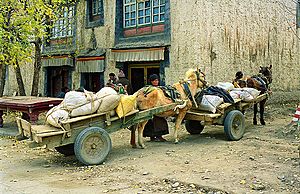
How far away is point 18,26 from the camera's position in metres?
12.5

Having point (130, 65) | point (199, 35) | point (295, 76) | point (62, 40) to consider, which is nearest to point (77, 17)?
point (62, 40)

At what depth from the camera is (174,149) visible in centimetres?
933

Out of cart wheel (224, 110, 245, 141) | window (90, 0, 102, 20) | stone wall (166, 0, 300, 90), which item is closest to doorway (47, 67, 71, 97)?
window (90, 0, 102, 20)

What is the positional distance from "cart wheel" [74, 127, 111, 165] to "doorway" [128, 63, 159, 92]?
7.52 metres

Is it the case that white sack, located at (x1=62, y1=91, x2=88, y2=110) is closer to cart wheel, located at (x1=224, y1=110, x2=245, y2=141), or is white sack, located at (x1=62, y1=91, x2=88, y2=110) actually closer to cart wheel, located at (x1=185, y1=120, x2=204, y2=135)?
cart wheel, located at (x1=224, y1=110, x2=245, y2=141)

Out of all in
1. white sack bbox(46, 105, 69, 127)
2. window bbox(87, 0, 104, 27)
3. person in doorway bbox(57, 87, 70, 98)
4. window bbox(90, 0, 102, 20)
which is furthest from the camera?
window bbox(90, 0, 102, 20)

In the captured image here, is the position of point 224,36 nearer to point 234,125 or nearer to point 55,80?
point 234,125

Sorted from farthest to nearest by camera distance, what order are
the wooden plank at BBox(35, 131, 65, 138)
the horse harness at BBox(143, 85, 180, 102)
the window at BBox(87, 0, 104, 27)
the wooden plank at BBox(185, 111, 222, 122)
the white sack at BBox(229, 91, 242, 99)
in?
the window at BBox(87, 0, 104, 27)
the white sack at BBox(229, 91, 242, 99)
the wooden plank at BBox(185, 111, 222, 122)
the horse harness at BBox(143, 85, 180, 102)
the wooden plank at BBox(35, 131, 65, 138)

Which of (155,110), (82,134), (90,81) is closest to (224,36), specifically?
(155,110)

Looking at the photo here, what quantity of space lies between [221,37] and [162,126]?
17.2 feet

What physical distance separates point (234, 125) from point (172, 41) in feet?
15.9

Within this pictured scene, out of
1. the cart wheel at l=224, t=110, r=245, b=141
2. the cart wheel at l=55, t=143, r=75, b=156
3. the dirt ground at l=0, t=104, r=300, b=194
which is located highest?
the cart wheel at l=224, t=110, r=245, b=141

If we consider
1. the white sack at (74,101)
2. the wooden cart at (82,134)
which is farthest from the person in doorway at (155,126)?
the white sack at (74,101)

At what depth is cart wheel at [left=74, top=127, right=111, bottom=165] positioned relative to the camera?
770 cm
